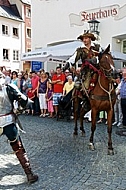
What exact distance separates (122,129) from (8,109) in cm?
467

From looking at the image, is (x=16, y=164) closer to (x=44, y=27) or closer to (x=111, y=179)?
(x=111, y=179)

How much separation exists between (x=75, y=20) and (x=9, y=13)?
23925 mm

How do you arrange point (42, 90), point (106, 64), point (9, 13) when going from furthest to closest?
1. point (9, 13)
2. point (42, 90)
3. point (106, 64)

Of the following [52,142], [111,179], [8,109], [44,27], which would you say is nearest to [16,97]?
[8,109]

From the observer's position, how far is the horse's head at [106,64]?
19.7 feet

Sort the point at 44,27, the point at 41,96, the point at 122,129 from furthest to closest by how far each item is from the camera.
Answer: the point at 44,27 → the point at 41,96 → the point at 122,129

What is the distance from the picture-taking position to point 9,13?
1452 inches

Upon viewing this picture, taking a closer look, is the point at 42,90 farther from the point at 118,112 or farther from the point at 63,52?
the point at 118,112

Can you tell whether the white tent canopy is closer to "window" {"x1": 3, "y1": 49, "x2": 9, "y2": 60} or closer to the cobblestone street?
the cobblestone street

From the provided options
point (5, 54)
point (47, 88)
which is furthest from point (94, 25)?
point (5, 54)

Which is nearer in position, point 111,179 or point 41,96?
point 111,179

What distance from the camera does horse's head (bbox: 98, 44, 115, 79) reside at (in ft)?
19.7

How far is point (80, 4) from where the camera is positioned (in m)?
14.6

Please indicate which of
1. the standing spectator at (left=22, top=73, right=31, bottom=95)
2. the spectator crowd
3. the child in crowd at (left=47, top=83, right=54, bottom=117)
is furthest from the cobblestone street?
the standing spectator at (left=22, top=73, right=31, bottom=95)
